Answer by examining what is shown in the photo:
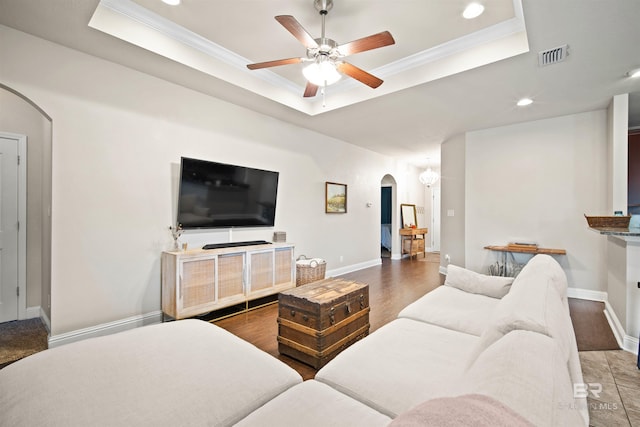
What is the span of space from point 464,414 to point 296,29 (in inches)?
85.9

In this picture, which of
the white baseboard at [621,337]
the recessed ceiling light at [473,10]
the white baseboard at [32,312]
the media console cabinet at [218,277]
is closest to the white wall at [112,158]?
the media console cabinet at [218,277]

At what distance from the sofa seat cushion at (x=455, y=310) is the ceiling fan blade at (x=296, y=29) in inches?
82.4

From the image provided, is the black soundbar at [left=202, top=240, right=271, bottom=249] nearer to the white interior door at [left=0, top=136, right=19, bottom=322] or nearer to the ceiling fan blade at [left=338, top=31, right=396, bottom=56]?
the white interior door at [left=0, top=136, right=19, bottom=322]

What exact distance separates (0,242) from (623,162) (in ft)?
23.5

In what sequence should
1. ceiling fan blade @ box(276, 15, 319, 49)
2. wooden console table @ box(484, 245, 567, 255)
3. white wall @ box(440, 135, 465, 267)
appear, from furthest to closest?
white wall @ box(440, 135, 465, 267)
wooden console table @ box(484, 245, 567, 255)
ceiling fan blade @ box(276, 15, 319, 49)

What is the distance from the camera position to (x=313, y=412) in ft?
3.33

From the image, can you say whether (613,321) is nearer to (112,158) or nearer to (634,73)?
(634,73)

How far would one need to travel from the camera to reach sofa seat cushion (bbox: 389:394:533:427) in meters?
0.53

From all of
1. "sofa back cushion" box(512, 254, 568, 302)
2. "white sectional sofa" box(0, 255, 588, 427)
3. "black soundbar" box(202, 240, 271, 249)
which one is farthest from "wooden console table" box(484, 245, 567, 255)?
"black soundbar" box(202, 240, 271, 249)

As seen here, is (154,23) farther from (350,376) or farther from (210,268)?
(350,376)

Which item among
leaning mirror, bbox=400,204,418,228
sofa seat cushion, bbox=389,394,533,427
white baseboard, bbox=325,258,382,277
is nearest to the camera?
sofa seat cushion, bbox=389,394,533,427

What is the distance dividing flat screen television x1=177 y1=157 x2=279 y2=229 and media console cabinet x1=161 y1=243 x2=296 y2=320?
415 mm

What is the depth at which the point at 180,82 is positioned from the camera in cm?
317

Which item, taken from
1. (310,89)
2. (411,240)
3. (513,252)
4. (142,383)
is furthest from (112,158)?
(411,240)
